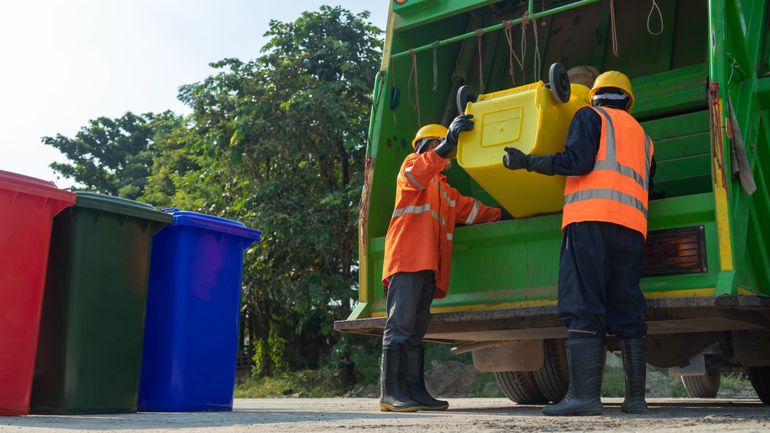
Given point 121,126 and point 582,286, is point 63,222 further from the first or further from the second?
point 121,126

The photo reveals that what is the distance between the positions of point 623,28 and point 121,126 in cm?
2815

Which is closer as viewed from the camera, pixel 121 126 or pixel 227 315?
pixel 227 315

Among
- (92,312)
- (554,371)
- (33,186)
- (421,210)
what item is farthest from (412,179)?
(554,371)

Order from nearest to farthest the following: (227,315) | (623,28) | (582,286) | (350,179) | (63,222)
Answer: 1. (582,286)
2. (63,222)
3. (227,315)
4. (623,28)
5. (350,179)

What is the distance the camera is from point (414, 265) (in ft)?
15.2

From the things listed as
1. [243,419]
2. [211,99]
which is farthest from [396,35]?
[211,99]

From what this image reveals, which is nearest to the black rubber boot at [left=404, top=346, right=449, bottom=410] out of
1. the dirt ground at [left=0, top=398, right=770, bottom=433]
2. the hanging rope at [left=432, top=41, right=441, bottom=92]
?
the dirt ground at [left=0, top=398, right=770, bottom=433]

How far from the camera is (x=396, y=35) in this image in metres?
5.26

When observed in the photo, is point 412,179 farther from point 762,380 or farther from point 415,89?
point 762,380

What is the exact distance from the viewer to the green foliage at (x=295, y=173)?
41.5 feet

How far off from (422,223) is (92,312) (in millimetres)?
1690

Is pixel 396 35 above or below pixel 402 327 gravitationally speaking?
above

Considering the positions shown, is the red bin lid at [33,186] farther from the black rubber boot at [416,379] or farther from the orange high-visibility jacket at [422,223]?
the black rubber boot at [416,379]

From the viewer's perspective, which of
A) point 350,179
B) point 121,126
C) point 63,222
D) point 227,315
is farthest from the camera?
point 121,126
